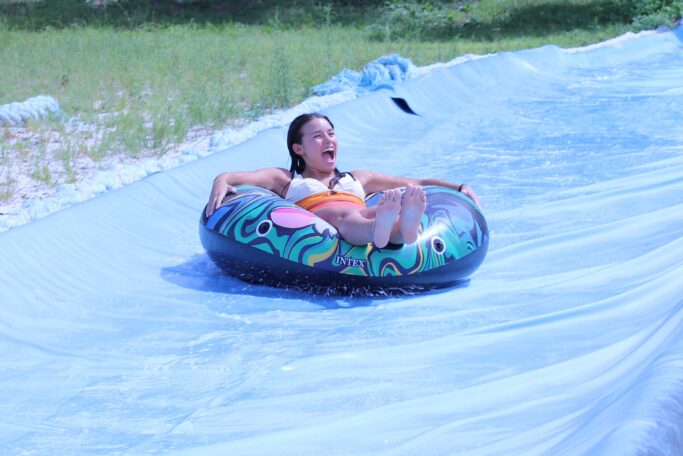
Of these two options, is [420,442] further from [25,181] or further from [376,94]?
[376,94]

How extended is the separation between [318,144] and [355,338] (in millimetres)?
1009

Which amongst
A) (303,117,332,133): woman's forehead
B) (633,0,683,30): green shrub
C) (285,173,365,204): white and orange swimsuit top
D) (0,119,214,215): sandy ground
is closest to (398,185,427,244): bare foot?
(285,173,365,204): white and orange swimsuit top

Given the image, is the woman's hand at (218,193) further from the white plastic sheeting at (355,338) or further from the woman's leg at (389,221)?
the woman's leg at (389,221)

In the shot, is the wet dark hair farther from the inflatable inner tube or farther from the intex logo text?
the intex logo text

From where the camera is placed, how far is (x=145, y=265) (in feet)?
13.5

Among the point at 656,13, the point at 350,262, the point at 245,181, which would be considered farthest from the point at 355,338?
the point at 656,13

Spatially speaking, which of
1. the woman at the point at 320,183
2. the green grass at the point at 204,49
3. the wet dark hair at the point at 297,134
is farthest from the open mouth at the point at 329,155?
the green grass at the point at 204,49

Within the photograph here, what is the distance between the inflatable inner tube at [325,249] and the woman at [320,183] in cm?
7

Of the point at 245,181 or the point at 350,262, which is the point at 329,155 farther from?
the point at 350,262

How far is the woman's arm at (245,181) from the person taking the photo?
3.85m

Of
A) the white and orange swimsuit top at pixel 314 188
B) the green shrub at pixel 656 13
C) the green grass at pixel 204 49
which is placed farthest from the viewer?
the green shrub at pixel 656 13

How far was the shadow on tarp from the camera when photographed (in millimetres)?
3592

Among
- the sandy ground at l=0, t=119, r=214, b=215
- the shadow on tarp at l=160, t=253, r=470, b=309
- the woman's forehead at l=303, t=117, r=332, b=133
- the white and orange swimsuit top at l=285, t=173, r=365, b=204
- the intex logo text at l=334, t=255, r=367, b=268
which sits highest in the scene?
the woman's forehead at l=303, t=117, r=332, b=133

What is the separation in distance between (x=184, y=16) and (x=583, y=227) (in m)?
13.1
